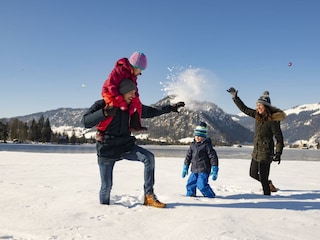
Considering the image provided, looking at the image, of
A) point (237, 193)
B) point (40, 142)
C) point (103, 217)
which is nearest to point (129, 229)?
point (103, 217)

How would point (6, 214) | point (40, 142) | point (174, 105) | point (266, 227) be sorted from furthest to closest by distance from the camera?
1. point (40, 142)
2. point (174, 105)
3. point (6, 214)
4. point (266, 227)

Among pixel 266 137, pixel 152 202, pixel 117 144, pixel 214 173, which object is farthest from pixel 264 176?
pixel 117 144

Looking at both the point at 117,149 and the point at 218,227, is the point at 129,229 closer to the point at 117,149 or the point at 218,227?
Answer: the point at 218,227

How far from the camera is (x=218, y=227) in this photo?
3402 millimetres

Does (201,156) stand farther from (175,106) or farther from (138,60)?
(138,60)

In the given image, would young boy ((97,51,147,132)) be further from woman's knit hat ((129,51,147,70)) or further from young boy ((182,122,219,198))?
young boy ((182,122,219,198))

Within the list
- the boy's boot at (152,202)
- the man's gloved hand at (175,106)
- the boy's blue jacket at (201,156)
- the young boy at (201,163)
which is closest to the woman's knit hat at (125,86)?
the man's gloved hand at (175,106)

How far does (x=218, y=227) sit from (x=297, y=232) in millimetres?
870

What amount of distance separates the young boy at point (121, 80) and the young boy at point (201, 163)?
2045 millimetres

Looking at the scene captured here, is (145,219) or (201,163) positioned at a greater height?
(201,163)

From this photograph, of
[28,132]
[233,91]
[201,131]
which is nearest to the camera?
[201,131]

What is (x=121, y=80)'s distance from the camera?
14.5ft

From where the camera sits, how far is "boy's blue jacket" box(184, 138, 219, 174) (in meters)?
6.35

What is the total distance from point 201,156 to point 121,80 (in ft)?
9.24
